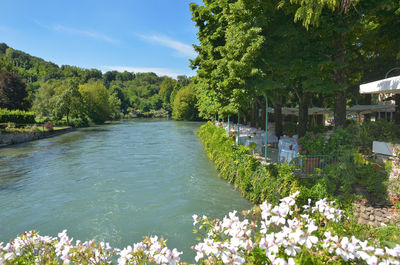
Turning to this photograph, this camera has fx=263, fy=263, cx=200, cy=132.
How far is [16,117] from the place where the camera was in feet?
123

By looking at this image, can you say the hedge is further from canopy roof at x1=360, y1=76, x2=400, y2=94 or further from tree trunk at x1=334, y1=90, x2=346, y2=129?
tree trunk at x1=334, y1=90, x2=346, y2=129

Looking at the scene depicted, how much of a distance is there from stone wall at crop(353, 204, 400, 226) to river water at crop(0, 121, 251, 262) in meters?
3.97

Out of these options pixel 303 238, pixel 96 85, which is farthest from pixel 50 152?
pixel 96 85

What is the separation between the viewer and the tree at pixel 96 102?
66500mm

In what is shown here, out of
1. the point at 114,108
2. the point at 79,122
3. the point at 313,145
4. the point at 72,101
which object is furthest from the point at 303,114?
the point at 114,108

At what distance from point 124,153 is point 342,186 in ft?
62.8

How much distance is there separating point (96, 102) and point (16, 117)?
3143 centimetres

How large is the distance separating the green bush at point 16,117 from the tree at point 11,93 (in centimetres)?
1003

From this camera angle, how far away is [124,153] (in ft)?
78.7

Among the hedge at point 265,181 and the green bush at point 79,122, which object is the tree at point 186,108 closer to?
the green bush at point 79,122

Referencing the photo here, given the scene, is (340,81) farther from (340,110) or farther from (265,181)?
(265,181)

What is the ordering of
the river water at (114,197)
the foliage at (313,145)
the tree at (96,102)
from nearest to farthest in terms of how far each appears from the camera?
the river water at (114,197), the foliage at (313,145), the tree at (96,102)

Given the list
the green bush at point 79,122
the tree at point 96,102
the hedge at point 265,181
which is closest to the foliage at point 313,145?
the hedge at point 265,181

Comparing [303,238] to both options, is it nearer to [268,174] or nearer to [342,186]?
[342,186]
